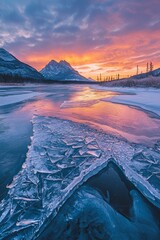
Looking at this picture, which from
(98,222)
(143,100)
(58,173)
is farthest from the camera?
(143,100)

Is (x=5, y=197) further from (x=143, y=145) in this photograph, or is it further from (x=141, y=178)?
(x=143, y=145)

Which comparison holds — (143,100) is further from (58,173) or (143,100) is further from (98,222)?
(98,222)

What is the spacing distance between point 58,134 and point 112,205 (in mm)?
3327

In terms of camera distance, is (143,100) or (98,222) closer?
(98,222)

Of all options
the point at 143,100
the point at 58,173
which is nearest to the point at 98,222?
the point at 58,173

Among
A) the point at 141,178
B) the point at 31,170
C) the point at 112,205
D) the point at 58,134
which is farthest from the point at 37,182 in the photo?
the point at 58,134

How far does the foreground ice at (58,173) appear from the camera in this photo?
7.06 feet

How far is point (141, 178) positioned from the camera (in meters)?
2.94

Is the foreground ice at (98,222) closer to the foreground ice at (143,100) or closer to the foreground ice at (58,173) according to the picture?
the foreground ice at (58,173)

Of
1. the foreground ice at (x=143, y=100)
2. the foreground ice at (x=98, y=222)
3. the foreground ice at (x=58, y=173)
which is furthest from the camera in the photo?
the foreground ice at (x=143, y=100)

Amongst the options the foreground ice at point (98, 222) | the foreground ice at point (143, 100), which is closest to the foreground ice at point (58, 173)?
the foreground ice at point (98, 222)

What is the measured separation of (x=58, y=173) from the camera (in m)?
3.16

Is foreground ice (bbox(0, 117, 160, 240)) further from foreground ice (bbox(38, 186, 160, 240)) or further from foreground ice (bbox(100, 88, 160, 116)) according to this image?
foreground ice (bbox(100, 88, 160, 116))

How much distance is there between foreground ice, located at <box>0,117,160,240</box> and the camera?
2.15 m
